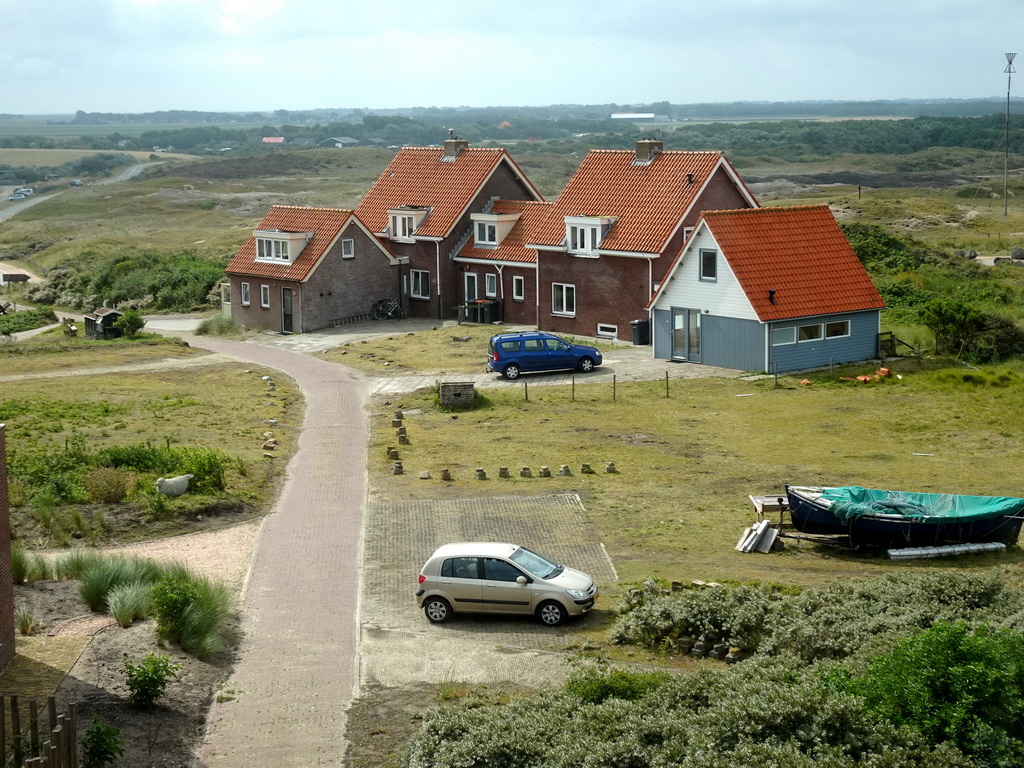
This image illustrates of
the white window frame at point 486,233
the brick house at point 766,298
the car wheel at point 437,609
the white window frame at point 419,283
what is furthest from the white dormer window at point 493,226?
the car wheel at point 437,609

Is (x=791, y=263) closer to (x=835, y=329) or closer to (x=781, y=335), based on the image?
(x=835, y=329)

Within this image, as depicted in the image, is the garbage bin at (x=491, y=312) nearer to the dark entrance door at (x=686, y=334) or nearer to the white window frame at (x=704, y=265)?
the dark entrance door at (x=686, y=334)

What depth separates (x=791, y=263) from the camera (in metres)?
43.2

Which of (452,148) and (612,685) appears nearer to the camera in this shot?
(612,685)

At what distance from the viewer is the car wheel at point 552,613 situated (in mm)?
20219

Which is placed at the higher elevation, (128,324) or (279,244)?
(279,244)

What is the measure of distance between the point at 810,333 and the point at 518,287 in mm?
16056

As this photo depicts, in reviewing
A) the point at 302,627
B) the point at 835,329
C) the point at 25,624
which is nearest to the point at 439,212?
the point at 835,329

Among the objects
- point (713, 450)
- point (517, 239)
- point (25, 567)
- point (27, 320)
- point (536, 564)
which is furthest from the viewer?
point (27, 320)

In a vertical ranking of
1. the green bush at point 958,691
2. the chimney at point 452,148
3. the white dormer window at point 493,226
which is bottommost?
the green bush at point 958,691

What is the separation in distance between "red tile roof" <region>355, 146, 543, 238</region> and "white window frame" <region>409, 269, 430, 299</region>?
1998mm

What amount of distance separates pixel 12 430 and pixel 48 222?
108831mm

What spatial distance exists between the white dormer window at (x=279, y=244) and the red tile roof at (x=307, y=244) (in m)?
0.24

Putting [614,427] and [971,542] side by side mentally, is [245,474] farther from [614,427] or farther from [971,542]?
[971,542]
